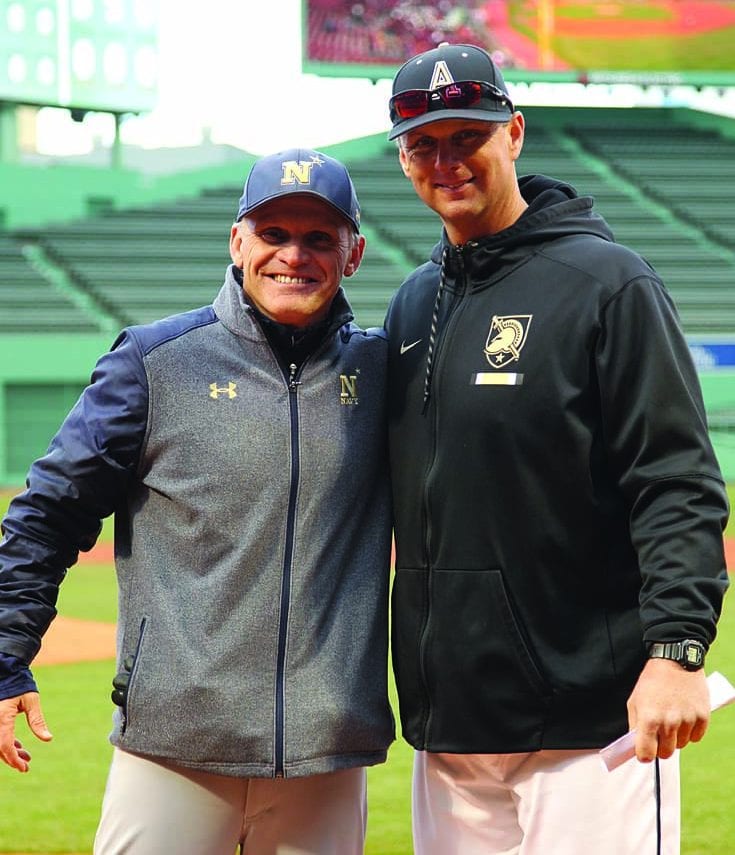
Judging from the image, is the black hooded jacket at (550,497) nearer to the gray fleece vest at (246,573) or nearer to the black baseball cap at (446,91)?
the gray fleece vest at (246,573)

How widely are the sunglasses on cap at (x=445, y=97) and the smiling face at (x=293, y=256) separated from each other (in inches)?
11.3

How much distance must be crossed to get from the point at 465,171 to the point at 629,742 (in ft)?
4.18

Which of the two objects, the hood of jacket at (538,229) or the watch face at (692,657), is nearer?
the watch face at (692,657)

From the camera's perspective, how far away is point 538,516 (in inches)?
114

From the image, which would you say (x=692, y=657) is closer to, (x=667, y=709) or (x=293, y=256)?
(x=667, y=709)

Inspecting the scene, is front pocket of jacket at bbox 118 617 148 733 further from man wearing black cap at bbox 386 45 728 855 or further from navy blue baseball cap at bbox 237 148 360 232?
navy blue baseball cap at bbox 237 148 360 232

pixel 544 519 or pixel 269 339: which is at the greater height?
pixel 269 339

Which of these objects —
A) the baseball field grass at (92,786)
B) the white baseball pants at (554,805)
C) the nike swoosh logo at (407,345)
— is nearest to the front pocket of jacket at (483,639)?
the white baseball pants at (554,805)

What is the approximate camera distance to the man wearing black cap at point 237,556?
291cm

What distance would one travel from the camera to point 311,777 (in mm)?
2984

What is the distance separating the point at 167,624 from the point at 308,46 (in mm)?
29131

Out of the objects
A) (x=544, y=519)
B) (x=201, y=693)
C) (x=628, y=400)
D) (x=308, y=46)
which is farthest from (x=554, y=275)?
(x=308, y=46)

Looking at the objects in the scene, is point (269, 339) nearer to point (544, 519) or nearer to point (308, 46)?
point (544, 519)

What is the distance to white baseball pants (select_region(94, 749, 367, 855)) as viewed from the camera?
9.62 feet
